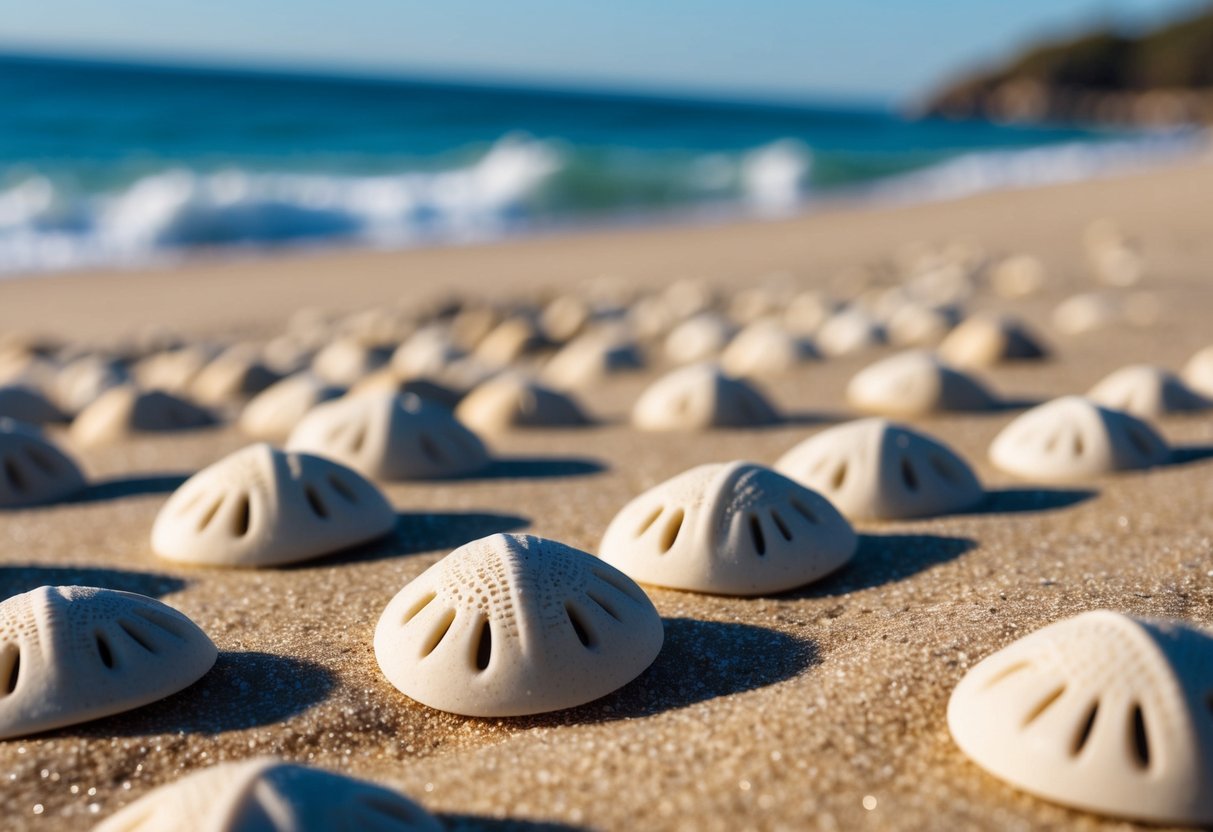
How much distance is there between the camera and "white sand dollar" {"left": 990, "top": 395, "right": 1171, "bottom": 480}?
3.39 metres

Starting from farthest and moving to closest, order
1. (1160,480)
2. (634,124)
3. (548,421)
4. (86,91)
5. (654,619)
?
(634,124), (86,91), (548,421), (1160,480), (654,619)

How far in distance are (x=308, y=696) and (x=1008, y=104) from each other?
91474 millimetres

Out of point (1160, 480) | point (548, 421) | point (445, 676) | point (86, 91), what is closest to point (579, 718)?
point (445, 676)

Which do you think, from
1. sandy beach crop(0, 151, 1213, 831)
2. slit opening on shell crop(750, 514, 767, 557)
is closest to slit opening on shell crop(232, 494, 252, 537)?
sandy beach crop(0, 151, 1213, 831)

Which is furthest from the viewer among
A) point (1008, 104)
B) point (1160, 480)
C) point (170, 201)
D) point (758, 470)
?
point (1008, 104)

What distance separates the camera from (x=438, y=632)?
2.10 metres

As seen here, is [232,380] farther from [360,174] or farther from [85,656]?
[360,174]

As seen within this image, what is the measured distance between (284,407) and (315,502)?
169 cm

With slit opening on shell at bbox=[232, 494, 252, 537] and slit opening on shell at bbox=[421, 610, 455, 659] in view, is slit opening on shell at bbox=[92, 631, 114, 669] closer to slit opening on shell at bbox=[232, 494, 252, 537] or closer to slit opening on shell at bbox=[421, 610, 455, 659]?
slit opening on shell at bbox=[421, 610, 455, 659]

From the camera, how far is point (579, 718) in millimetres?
2029

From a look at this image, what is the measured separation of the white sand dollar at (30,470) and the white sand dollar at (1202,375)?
3.94 m

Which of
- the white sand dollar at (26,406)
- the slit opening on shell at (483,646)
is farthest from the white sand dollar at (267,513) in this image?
the white sand dollar at (26,406)

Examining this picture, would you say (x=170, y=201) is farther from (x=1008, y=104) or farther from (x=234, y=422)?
(x=1008, y=104)

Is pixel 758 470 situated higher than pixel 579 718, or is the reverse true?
pixel 758 470
